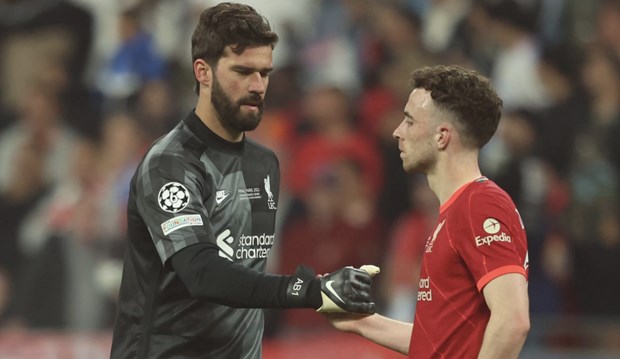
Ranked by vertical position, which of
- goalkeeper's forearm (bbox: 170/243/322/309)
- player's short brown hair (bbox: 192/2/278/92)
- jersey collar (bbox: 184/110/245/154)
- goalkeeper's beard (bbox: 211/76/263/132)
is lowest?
goalkeeper's forearm (bbox: 170/243/322/309)

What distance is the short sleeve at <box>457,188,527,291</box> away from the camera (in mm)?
3812

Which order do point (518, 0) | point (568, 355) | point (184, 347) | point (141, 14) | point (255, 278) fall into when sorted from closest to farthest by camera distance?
point (255, 278) < point (184, 347) < point (568, 355) < point (518, 0) < point (141, 14)

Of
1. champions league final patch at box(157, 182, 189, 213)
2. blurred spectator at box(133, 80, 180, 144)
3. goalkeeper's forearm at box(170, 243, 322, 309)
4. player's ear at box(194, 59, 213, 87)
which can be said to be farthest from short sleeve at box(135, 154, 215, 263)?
blurred spectator at box(133, 80, 180, 144)

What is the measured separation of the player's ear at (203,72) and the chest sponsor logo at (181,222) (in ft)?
2.07

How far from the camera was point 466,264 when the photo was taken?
3.93 m

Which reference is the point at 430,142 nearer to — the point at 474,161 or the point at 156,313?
the point at 474,161

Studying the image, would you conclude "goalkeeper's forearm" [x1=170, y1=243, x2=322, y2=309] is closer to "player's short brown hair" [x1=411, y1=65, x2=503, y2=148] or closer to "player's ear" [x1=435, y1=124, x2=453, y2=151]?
"player's ear" [x1=435, y1=124, x2=453, y2=151]

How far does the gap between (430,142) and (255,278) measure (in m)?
0.83

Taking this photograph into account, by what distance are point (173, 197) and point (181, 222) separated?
0.36 ft

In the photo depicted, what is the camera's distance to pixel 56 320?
1011 centimetres

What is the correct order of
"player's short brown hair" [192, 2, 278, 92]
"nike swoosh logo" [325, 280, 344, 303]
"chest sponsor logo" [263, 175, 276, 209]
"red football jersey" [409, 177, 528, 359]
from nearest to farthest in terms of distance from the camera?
"red football jersey" [409, 177, 528, 359]
"nike swoosh logo" [325, 280, 344, 303]
"player's short brown hair" [192, 2, 278, 92]
"chest sponsor logo" [263, 175, 276, 209]

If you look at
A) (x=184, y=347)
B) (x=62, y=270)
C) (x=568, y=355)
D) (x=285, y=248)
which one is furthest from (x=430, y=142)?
(x=62, y=270)

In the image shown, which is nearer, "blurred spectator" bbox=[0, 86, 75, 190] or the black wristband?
the black wristband

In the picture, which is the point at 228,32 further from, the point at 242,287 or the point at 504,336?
the point at 504,336
